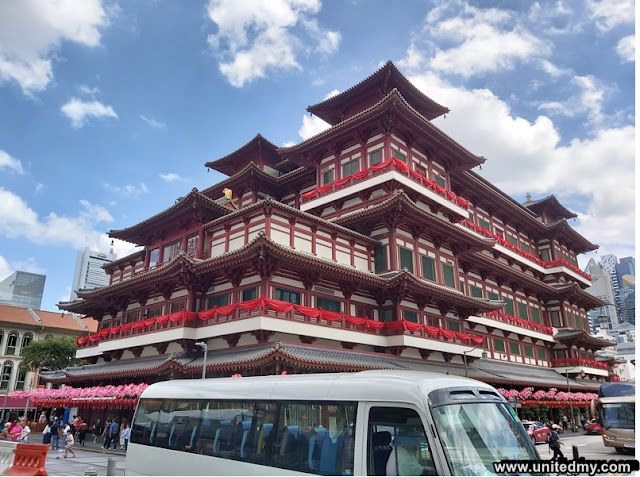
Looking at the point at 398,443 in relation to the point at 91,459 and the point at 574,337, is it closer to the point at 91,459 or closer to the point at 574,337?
the point at 91,459

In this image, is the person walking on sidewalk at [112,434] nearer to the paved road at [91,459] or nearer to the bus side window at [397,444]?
the paved road at [91,459]

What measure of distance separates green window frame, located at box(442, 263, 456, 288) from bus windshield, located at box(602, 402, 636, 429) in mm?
13932

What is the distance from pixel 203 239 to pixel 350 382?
2544 cm

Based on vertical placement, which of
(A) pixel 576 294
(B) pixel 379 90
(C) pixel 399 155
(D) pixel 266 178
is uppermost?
(B) pixel 379 90

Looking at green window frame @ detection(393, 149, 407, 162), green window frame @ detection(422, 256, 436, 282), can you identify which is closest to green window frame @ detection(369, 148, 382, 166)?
green window frame @ detection(393, 149, 407, 162)

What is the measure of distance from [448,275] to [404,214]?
7.78m

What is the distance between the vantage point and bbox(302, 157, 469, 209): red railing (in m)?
33.3

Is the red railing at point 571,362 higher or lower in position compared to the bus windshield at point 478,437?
higher

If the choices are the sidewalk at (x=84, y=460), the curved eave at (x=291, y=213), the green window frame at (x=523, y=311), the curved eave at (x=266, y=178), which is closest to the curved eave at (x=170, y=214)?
the curved eave at (x=291, y=213)

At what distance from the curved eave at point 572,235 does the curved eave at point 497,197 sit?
1.31 m

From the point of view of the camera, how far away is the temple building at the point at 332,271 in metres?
27.0

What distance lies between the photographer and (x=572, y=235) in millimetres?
60625

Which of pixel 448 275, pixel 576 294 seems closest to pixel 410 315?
pixel 448 275

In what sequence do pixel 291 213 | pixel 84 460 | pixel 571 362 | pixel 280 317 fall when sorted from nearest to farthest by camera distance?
pixel 84 460, pixel 280 317, pixel 291 213, pixel 571 362
